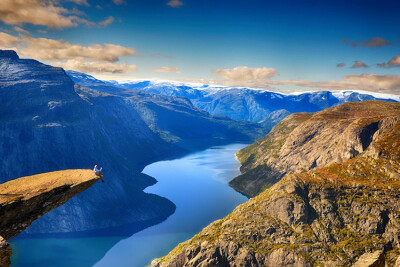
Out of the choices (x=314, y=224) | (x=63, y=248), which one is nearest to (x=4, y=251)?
(x=314, y=224)

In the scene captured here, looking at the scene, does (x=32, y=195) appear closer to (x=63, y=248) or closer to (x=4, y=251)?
(x=4, y=251)

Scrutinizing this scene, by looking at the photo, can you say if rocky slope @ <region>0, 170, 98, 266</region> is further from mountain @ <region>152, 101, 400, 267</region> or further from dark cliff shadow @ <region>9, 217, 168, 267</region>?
dark cliff shadow @ <region>9, 217, 168, 267</region>

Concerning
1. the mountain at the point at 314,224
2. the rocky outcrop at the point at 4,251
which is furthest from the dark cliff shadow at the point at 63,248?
the rocky outcrop at the point at 4,251

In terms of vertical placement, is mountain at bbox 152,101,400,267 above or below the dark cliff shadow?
above

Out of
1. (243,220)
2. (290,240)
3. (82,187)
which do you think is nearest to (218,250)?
(243,220)

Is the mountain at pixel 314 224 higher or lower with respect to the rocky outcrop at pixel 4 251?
lower

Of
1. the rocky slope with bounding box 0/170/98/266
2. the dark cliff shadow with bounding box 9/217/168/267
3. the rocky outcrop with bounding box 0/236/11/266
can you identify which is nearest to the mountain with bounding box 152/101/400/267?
the rocky slope with bounding box 0/170/98/266

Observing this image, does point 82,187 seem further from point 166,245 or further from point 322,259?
point 166,245

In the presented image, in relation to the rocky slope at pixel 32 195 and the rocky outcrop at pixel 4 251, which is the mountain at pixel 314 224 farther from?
the rocky outcrop at pixel 4 251
